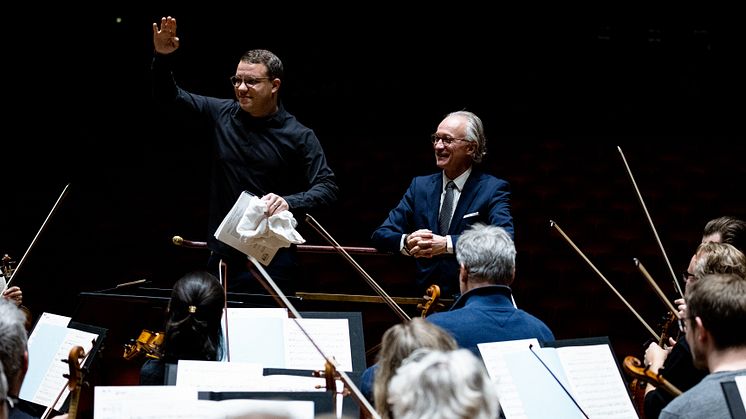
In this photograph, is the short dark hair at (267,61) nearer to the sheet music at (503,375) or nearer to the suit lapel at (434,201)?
the suit lapel at (434,201)

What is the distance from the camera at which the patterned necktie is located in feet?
10.9

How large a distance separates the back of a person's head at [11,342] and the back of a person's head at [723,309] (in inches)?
57.4

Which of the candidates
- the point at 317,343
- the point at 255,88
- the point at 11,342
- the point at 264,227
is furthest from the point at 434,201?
the point at 11,342

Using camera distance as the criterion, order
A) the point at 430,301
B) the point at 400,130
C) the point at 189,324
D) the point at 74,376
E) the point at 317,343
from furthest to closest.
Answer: the point at 400,130
the point at 430,301
the point at 317,343
the point at 189,324
the point at 74,376

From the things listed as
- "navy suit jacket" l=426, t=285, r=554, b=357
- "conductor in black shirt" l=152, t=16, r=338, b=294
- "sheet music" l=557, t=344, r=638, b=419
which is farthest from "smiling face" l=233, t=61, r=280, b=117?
"sheet music" l=557, t=344, r=638, b=419

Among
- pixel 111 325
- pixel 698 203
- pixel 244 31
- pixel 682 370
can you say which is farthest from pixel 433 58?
pixel 682 370

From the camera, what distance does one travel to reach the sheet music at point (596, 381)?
92.0 inches

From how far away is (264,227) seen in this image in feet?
9.98

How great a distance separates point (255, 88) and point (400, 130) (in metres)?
4.14

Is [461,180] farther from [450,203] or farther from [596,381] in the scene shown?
[596,381]

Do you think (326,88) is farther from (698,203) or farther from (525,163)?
(698,203)

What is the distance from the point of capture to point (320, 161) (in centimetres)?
338

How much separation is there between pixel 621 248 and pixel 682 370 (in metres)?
3.21

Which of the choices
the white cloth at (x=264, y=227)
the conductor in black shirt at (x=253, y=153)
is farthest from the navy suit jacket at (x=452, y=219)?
the white cloth at (x=264, y=227)
